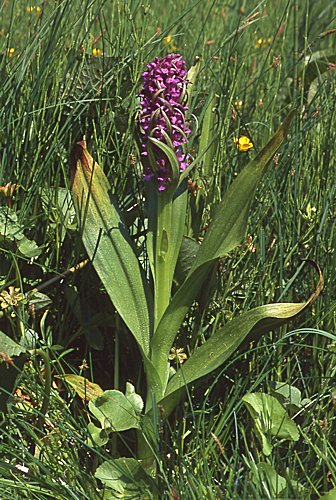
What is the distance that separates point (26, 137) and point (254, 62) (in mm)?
1017

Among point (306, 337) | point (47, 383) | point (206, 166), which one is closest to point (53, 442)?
point (47, 383)

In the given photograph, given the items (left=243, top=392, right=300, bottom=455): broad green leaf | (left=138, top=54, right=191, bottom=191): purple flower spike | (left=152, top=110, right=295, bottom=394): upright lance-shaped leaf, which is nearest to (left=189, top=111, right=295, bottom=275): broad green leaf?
(left=152, top=110, right=295, bottom=394): upright lance-shaped leaf

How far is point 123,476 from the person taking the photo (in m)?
1.14

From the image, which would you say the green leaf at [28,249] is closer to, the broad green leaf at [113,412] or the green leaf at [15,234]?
the green leaf at [15,234]

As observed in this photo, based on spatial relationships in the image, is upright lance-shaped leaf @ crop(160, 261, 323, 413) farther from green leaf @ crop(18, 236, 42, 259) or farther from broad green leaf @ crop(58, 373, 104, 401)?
green leaf @ crop(18, 236, 42, 259)

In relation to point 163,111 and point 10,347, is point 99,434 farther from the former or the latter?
point 163,111

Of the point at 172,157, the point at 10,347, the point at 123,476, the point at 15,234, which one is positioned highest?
the point at 172,157

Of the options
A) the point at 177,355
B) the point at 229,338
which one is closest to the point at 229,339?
the point at 229,338

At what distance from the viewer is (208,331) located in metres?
1.47

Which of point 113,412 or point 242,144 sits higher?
point 242,144

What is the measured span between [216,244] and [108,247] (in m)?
0.19

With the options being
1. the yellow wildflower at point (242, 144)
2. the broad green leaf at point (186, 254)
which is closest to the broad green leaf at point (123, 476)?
the broad green leaf at point (186, 254)

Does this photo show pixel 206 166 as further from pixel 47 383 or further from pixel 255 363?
pixel 47 383

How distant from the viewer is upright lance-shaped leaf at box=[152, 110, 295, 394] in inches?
47.4
